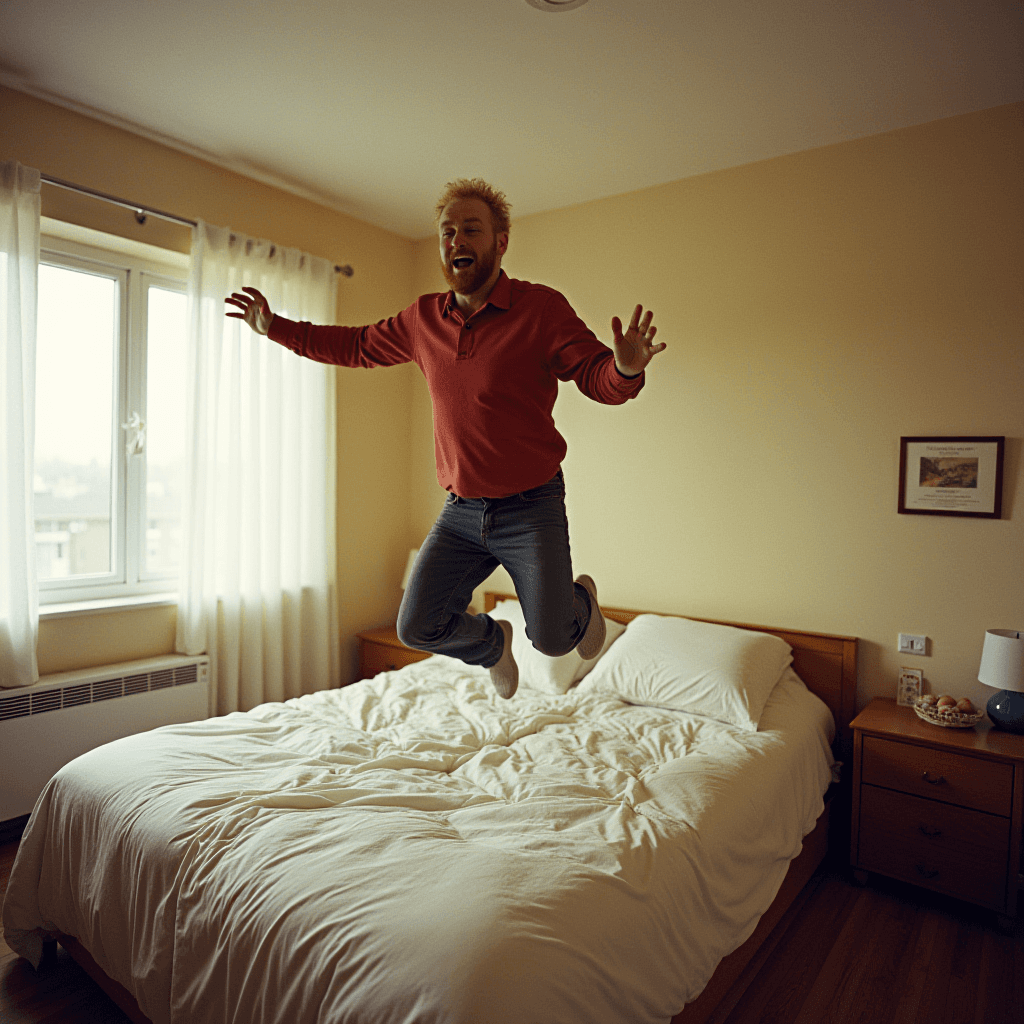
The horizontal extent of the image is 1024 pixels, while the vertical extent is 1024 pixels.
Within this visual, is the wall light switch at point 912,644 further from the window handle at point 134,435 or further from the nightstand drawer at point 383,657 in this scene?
the window handle at point 134,435

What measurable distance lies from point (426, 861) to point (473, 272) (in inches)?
51.6

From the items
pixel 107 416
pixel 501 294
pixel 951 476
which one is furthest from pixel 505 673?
pixel 107 416

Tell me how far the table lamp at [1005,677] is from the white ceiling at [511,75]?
1.95 metres

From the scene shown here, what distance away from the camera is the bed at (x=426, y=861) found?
1.27 meters

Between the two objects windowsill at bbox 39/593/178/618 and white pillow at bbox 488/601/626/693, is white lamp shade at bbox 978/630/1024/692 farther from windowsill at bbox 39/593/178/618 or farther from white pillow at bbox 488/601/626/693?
windowsill at bbox 39/593/178/618

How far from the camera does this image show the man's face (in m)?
1.65

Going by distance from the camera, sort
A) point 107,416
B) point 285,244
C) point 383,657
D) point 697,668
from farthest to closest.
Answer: point 383,657 < point 285,244 < point 107,416 < point 697,668

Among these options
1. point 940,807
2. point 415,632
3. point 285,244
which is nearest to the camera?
point 415,632

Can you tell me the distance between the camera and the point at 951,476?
8.95 ft

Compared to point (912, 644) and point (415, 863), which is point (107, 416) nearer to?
point (415, 863)

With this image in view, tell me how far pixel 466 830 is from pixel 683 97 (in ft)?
8.51

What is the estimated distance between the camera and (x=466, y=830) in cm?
170

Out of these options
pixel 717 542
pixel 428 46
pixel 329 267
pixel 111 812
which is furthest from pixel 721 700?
pixel 329 267

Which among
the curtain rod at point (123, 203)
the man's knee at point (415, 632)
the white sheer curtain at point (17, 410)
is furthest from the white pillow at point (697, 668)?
the curtain rod at point (123, 203)
